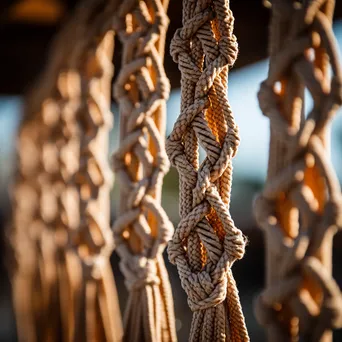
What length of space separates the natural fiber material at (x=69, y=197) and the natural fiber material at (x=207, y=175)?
29 centimetres

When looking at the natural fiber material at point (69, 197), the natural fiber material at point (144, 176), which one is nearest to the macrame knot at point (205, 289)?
the natural fiber material at point (144, 176)

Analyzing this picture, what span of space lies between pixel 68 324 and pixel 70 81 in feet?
1.59

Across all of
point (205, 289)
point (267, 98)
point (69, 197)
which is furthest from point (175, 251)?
point (69, 197)

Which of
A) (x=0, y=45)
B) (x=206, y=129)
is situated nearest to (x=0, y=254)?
(x=0, y=45)

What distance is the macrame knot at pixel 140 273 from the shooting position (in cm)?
52

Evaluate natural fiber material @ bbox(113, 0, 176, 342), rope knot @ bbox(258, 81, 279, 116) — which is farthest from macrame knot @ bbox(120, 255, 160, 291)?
rope knot @ bbox(258, 81, 279, 116)

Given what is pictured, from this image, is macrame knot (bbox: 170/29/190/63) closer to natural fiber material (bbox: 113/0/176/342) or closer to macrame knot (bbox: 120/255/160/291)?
natural fiber material (bbox: 113/0/176/342)

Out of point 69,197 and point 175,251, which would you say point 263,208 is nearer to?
point 175,251

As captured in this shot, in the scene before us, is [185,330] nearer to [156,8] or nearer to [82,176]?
[82,176]

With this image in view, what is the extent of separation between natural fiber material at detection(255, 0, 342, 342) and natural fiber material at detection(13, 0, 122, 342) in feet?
1.26

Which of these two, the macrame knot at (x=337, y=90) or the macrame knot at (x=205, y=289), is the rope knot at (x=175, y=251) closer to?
the macrame knot at (x=205, y=289)

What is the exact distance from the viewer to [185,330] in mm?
2354

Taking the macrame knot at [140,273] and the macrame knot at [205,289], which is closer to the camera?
the macrame knot at [205,289]

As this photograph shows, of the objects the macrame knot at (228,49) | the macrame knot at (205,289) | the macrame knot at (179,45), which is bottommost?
the macrame knot at (205,289)
